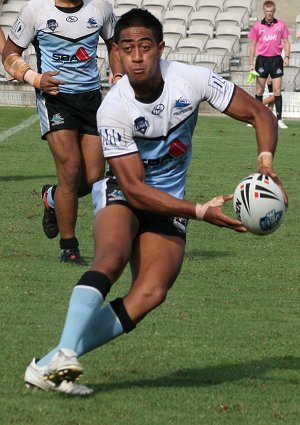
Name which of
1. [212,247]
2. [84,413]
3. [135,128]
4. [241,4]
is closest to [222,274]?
[212,247]

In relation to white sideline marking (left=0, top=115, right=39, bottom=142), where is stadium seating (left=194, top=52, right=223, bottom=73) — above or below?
below

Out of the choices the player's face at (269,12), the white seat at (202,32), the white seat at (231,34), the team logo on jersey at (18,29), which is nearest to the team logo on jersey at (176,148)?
the team logo on jersey at (18,29)

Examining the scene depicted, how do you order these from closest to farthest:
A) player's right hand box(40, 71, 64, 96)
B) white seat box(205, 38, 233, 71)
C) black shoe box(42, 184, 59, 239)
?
1. player's right hand box(40, 71, 64, 96)
2. black shoe box(42, 184, 59, 239)
3. white seat box(205, 38, 233, 71)

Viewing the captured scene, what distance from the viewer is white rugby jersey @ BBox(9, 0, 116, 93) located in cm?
874

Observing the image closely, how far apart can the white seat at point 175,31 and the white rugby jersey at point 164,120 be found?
25.6m

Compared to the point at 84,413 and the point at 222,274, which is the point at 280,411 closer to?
the point at 84,413

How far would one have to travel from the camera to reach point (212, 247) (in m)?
9.97

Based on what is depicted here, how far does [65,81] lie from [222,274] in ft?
6.31

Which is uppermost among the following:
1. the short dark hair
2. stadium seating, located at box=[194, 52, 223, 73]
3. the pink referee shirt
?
the short dark hair

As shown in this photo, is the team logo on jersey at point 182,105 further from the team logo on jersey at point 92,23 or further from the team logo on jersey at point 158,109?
the team logo on jersey at point 92,23

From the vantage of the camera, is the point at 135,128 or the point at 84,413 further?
the point at 135,128

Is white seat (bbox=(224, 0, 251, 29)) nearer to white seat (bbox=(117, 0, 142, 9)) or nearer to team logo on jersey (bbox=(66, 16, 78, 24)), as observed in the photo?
white seat (bbox=(117, 0, 142, 9))

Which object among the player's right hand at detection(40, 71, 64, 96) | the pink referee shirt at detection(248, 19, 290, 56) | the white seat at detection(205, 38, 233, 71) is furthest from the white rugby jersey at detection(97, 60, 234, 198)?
the white seat at detection(205, 38, 233, 71)

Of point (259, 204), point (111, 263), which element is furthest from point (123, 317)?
point (259, 204)
